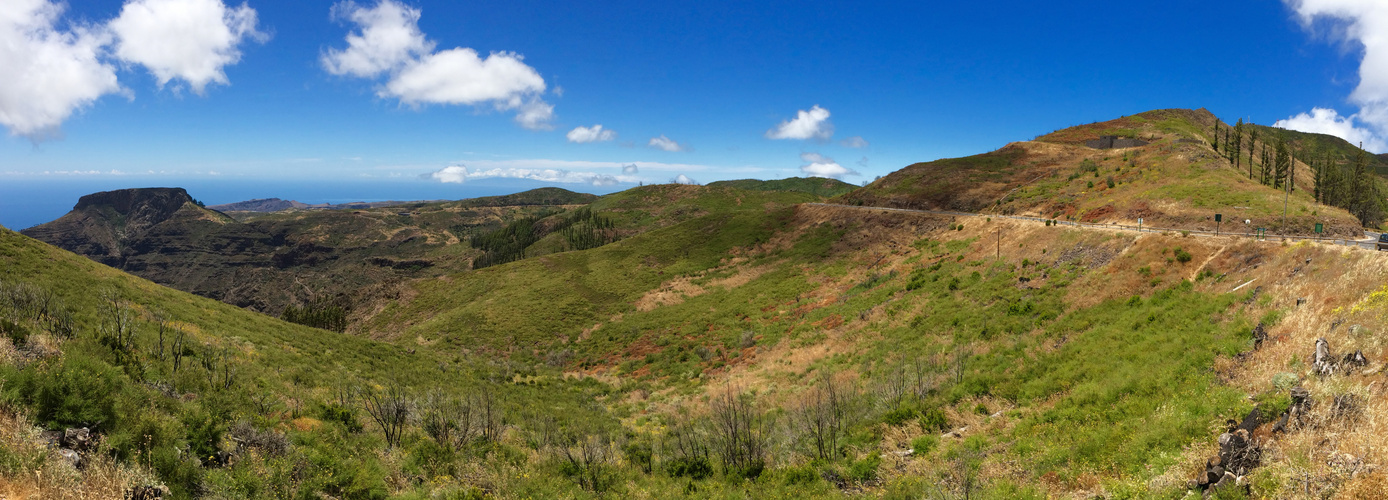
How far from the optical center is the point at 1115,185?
1816 inches

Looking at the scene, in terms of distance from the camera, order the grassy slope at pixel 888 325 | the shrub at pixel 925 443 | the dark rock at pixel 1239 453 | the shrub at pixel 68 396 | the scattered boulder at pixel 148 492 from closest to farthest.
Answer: the scattered boulder at pixel 148 492
the shrub at pixel 68 396
the dark rock at pixel 1239 453
the grassy slope at pixel 888 325
the shrub at pixel 925 443

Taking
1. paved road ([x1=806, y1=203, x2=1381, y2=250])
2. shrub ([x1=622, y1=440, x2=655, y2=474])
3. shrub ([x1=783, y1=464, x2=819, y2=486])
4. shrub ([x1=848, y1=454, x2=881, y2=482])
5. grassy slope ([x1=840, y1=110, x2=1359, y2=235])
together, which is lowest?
shrub ([x1=622, y1=440, x2=655, y2=474])

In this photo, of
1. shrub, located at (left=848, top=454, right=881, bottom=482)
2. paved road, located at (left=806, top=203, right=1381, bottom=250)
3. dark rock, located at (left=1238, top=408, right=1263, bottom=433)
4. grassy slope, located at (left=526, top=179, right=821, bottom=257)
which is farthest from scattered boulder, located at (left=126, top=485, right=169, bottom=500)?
grassy slope, located at (left=526, top=179, right=821, bottom=257)

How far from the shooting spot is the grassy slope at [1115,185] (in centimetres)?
3266

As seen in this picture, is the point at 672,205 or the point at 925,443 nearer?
the point at 925,443

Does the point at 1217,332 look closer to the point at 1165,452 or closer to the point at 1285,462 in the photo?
the point at 1165,452

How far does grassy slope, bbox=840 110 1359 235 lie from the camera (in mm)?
32656

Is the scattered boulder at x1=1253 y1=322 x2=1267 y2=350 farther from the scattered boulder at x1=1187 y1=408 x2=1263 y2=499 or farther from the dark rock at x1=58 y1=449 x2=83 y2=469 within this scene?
the dark rock at x1=58 y1=449 x2=83 y2=469

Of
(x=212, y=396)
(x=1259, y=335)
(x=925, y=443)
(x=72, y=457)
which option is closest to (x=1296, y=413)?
(x=1259, y=335)

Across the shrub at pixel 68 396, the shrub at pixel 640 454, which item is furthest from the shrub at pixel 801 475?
the shrub at pixel 68 396

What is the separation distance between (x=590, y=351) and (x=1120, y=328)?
37.2 metres

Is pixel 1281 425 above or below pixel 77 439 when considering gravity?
below

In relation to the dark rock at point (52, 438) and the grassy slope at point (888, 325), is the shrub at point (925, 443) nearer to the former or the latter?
the grassy slope at point (888, 325)

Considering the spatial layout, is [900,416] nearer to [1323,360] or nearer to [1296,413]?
[1296,413]
